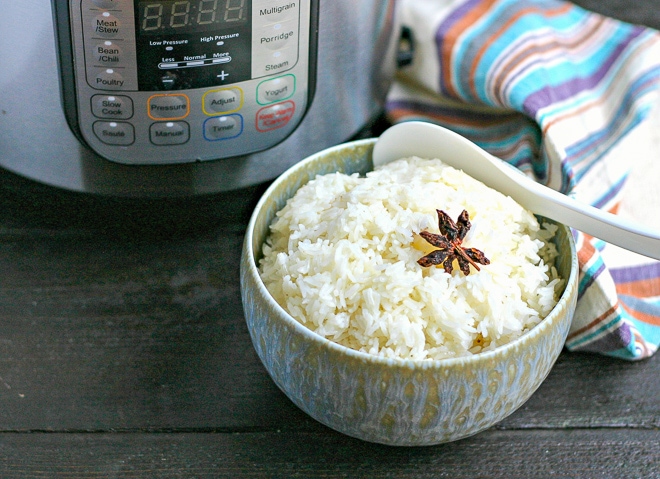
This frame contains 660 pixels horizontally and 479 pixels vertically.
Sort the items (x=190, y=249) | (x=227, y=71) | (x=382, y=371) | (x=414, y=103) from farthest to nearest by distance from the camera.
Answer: (x=414, y=103), (x=190, y=249), (x=227, y=71), (x=382, y=371)

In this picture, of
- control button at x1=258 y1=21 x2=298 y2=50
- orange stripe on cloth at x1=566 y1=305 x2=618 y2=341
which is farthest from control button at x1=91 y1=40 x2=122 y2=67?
orange stripe on cloth at x1=566 y1=305 x2=618 y2=341

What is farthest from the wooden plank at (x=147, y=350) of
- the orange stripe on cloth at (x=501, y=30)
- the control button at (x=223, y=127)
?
the orange stripe on cloth at (x=501, y=30)

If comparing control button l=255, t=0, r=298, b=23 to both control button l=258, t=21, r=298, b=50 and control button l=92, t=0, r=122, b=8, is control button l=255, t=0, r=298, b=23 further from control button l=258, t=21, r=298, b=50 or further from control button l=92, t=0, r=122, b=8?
control button l=92, t=0, r=122, b=8

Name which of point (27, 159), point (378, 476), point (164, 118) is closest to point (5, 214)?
point (27, 159)

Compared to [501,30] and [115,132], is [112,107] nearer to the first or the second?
[115,132]

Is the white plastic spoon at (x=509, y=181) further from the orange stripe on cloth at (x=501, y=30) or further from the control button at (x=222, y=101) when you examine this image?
the orange stripe on cloth at (x=501, y=30)

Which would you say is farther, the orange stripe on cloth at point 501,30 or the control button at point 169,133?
the orange stripe on cloth at point 501,30

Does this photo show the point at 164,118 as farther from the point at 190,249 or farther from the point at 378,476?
the point at 378,476
